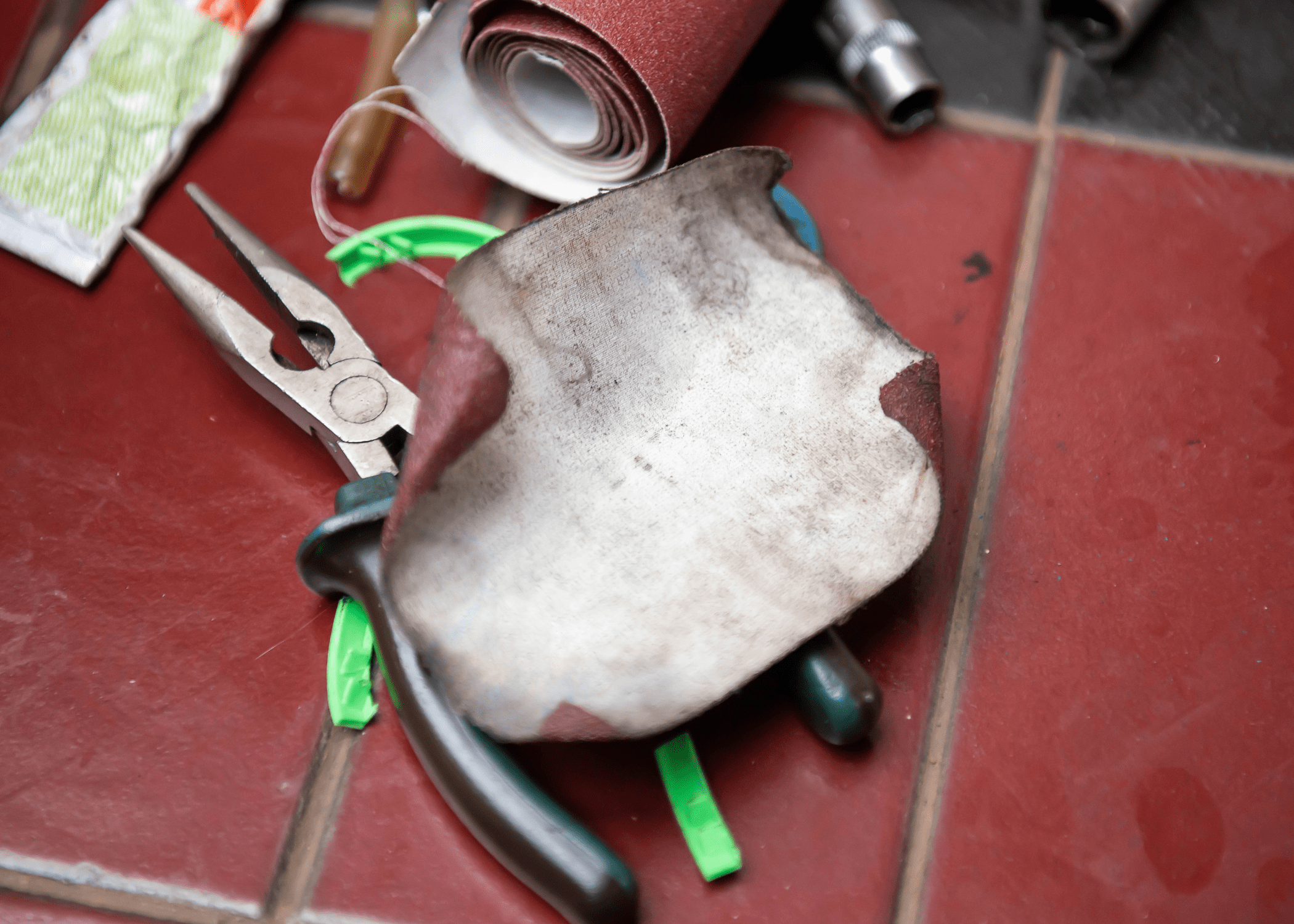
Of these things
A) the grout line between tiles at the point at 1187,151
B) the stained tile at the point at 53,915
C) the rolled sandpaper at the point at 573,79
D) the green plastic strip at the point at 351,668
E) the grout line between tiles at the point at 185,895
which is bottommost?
the stained tile at the point at 53,915

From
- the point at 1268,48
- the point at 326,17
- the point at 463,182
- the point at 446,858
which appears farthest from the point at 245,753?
the point at 1268,48

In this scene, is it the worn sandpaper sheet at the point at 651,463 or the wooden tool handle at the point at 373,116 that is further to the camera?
the wooden tool handle at the point at 373,116

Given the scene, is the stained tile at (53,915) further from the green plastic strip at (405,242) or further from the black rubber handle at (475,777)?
the green plastic strip at (405,242)

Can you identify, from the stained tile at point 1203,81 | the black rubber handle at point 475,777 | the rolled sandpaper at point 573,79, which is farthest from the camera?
the stained tile at point 1203,81

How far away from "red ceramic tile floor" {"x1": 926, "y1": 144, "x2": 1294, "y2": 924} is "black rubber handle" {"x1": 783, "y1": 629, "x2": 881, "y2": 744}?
0.09m

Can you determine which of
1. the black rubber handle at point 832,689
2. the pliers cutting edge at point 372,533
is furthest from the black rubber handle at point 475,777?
the black rubber handle at point 832,689

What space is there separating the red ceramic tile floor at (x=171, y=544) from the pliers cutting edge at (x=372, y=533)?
48 mm

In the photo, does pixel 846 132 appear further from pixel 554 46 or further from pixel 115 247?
pixel 115 247

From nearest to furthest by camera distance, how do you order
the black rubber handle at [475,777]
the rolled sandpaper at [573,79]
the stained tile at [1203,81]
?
the black rubber handle at [475,777], the rolled sandpaper at [573,79], the stained tile at [1203,81]

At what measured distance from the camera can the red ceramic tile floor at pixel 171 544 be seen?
481mm

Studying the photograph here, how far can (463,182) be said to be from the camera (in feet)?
1.99

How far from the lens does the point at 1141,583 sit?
0.52 meters

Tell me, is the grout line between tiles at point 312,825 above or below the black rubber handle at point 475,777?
below

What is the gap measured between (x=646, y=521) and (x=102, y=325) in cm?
34
